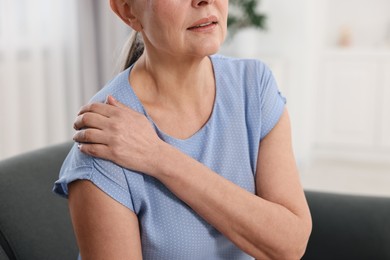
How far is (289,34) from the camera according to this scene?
463cm

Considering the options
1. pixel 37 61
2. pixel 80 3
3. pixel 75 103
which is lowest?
pixel 75 103

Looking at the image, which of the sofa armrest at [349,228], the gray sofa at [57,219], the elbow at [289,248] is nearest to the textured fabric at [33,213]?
the gray sofa at [57,219]

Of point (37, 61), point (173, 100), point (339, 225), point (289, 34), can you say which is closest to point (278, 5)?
point (289, 34)

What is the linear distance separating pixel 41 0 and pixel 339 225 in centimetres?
217

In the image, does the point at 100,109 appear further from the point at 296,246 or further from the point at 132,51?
the point at 296,246

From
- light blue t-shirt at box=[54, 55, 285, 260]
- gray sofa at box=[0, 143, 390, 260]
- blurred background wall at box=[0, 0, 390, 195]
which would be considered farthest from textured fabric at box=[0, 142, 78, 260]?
blurred background wall at box=[0, 0, 390, 195]

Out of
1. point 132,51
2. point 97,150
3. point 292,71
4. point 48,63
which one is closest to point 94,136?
point 97,150

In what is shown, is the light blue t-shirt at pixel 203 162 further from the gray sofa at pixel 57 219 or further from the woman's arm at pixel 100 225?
the gray sofa at pixel 57 219

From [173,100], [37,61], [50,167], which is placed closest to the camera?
[173,100]

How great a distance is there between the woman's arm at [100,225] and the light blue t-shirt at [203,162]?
19 millimetres

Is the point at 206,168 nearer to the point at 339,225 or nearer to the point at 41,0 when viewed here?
the point at 339,225

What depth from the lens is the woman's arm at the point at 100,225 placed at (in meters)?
1.09

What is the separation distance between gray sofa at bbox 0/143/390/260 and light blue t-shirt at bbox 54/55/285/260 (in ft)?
0.71

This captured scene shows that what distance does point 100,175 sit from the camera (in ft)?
3.62
